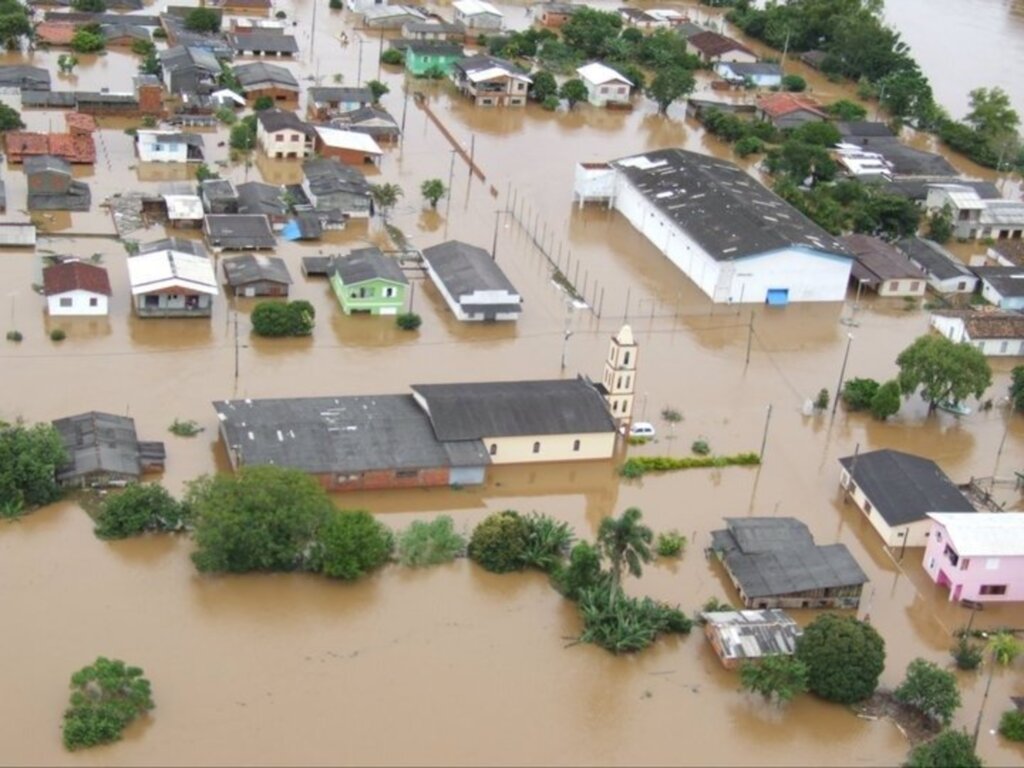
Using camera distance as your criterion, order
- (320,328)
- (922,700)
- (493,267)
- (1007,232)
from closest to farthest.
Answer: (922,700)
(320,328)
(493,267)
(1007,232)

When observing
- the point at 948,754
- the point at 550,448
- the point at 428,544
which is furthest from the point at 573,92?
the point at 948,754

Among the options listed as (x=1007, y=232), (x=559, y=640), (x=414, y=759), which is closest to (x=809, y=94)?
(x=1007, y=232)

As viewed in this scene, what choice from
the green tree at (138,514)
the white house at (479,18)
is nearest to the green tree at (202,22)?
the white house at (479,18)

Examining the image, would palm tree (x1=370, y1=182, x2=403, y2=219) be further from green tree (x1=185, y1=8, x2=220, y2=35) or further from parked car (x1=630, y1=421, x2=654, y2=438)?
green tree (x1=185, y1=8, x2=220, y2=35)

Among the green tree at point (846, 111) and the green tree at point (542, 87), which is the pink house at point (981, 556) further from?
the green tree at point (542, 87)

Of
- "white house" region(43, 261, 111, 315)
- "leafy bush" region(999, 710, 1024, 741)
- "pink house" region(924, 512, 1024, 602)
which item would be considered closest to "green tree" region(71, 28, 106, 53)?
"white house" region(43, 261, 111, 315)

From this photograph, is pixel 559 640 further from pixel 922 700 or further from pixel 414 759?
pixel 922 700

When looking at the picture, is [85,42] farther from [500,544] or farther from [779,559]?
[779,559]
